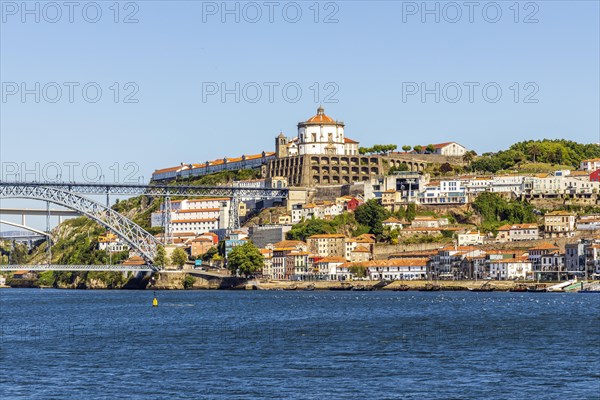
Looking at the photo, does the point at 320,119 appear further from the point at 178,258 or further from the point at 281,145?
the point at 178,258

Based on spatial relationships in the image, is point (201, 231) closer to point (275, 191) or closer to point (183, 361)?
point (275, 191)

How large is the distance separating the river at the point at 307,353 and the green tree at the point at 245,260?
31741mm

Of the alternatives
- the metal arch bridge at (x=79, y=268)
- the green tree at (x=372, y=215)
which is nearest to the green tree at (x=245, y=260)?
the metal arch bridge at (x=79, y=268)

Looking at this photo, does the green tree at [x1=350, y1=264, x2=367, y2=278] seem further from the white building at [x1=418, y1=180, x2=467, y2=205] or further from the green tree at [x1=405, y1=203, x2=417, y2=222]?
the white building at [x1=418, y1=180, x2=467, y2=205]

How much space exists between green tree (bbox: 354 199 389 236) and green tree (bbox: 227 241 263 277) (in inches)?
386

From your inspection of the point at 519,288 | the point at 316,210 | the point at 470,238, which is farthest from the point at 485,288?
the point at 316,210

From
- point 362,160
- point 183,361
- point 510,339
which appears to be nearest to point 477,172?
point 362,160

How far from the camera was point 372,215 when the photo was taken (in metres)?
95.6

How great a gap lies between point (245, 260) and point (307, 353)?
55.8m

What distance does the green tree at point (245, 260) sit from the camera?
291 feet

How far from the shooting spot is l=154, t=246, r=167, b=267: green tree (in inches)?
3558

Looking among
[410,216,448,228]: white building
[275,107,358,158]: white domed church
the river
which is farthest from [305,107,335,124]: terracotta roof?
the river

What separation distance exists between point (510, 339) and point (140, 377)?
13.3 metres

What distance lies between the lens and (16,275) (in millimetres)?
121188
